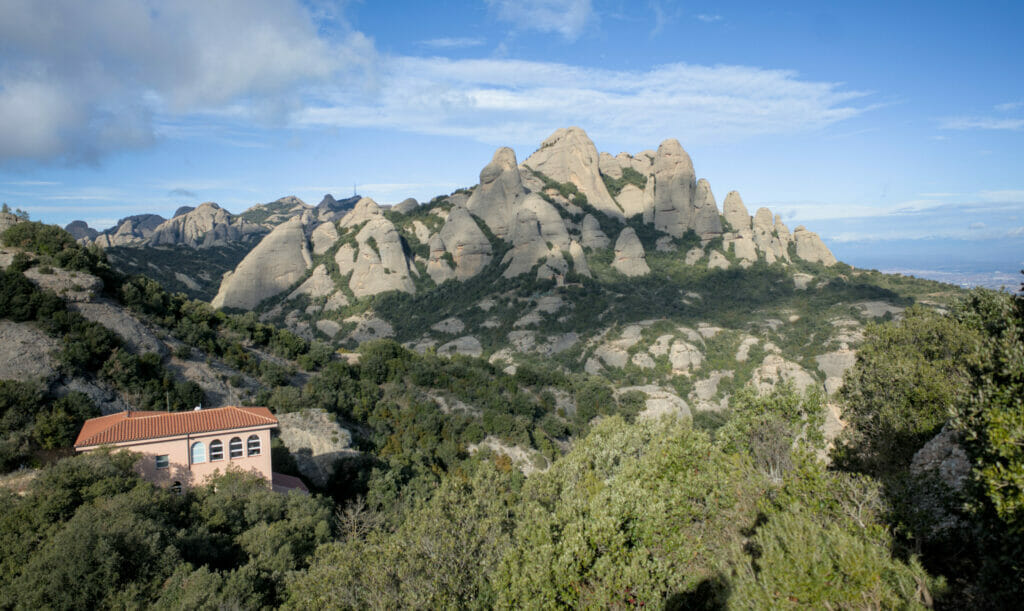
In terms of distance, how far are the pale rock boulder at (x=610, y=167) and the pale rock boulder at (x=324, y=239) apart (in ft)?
202

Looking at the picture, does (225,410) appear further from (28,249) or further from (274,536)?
(28,249)

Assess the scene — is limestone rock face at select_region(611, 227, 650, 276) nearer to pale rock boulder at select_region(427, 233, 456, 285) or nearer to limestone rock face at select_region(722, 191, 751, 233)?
limestone rock face at select_region(722, 191, 751, 233)

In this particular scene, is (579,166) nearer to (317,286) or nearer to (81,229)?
(317,286)

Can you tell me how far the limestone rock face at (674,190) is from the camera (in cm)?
10900

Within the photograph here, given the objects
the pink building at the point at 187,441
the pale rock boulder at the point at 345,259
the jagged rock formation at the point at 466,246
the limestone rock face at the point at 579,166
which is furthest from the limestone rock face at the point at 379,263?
the pink building at the point at 187,441

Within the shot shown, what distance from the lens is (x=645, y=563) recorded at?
11688mm

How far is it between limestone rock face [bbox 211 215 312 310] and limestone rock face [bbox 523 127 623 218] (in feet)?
177

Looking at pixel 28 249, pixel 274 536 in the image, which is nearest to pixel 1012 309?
pixel 274 536

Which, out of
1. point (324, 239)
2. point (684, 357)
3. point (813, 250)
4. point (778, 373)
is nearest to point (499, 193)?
point (324, 239)

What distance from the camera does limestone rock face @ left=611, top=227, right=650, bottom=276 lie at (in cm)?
9731

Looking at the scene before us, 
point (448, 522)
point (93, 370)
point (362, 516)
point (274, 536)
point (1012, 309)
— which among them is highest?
point (1012, 309)

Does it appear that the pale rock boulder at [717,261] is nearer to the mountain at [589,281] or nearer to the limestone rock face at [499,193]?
the mountain at [589,281]

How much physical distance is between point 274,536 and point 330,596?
6.88 meters

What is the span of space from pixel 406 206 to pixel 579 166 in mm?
41860
